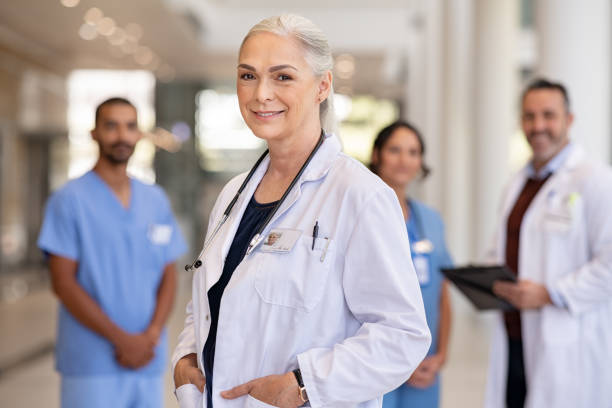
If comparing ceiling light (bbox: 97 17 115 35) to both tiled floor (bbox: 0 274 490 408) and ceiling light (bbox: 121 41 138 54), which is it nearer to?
ceiling light (bbox: 121 41 138 54)

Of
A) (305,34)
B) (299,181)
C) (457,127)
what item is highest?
(457,127)

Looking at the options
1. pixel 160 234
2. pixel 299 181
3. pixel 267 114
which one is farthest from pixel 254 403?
pixel 160 234

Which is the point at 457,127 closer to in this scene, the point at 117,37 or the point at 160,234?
the point at 117,37

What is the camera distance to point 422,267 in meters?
3.02

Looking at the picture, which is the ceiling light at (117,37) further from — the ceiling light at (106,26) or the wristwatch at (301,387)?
the wristwatch at (301,387)

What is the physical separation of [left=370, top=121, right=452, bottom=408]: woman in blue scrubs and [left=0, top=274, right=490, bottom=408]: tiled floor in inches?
46.8

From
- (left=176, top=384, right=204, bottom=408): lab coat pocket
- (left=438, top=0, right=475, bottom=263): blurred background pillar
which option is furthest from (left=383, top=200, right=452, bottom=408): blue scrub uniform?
(left=438, top=0, right=475, bottom=263): blurred background pillar

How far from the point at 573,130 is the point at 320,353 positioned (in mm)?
3482

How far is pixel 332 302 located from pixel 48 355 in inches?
246

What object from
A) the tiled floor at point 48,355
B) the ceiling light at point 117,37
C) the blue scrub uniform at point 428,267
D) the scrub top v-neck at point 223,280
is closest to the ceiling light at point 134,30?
the ceiling light at point 117,37

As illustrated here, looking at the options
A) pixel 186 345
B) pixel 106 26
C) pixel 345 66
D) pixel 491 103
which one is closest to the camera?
pixel 186 345

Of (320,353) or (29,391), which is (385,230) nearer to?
(320,353)

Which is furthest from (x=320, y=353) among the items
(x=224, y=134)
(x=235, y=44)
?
(x=224, y=134)

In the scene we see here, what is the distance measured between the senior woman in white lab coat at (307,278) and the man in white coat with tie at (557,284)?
1.46 m
